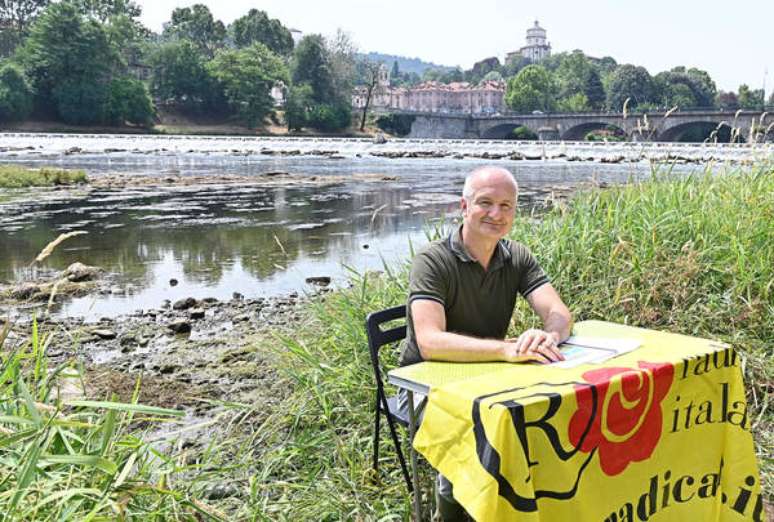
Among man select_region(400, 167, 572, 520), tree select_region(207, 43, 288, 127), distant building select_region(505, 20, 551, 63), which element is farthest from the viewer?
distant building select_region(505, 20, 551, 63)

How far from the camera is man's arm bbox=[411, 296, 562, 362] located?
213 cm

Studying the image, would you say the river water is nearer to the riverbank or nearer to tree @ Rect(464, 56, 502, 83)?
Result: the riverbank

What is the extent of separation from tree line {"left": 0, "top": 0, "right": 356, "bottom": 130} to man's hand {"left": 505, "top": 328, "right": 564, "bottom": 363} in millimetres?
61695

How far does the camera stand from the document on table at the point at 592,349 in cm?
210

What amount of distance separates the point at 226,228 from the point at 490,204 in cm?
1064

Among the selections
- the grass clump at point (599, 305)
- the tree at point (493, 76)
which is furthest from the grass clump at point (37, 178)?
the tree at point (493, 76)

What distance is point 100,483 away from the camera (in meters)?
2.11

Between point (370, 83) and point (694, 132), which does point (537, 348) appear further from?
point (370, 83)

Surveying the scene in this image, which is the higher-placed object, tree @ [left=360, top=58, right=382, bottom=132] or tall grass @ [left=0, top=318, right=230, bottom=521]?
tree @ [left=360, top=58, right=382, bottom=132]

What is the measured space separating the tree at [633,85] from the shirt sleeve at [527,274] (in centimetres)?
9063

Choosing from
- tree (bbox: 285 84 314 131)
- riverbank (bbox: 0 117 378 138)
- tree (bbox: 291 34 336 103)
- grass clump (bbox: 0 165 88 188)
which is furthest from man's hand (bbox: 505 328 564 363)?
tree (bbox: 291 34 336 103)

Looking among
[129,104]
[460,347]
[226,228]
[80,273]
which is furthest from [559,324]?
[129,104]

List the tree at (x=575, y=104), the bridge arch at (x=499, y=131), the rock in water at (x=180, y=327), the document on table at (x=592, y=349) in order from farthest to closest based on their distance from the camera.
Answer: the tree at (x=575, y=104), the bridge arch at (x=499, y=131), the rock in water at (x=180, y=327), the document on table at (x=592, y=349)

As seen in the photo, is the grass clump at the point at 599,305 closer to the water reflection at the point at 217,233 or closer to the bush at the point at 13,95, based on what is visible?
the water reflection at the point at 217,233
